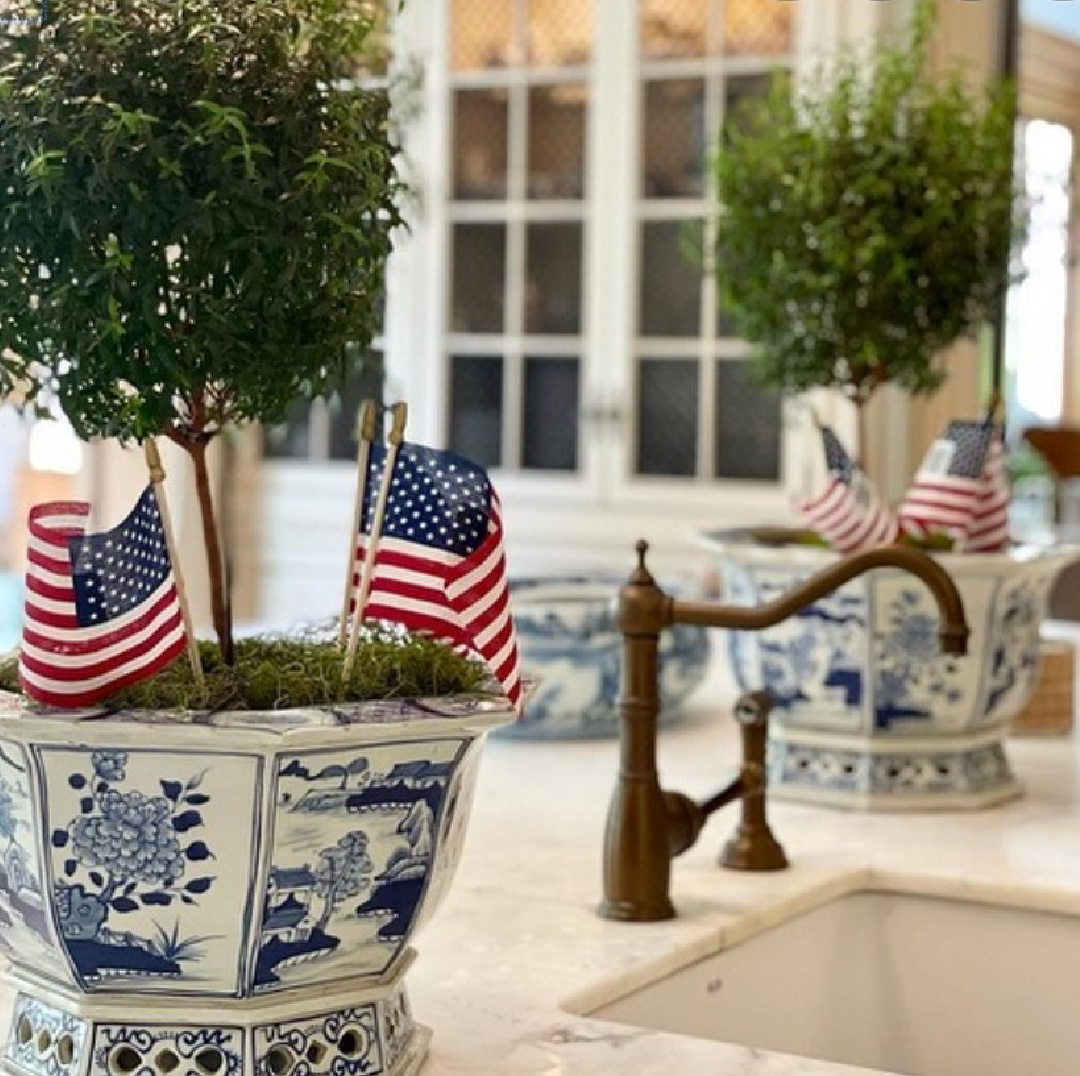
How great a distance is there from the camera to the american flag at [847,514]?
5.89 feet

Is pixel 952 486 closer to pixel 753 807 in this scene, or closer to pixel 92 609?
pixel 753 807

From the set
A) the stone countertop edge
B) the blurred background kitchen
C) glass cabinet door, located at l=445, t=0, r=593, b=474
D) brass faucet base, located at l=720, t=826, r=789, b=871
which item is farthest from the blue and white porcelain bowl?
glass cabinet door, located at l=445, t=0, r=593, b=474

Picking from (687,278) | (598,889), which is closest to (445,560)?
(598,889)

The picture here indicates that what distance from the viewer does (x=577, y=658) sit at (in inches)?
79.7

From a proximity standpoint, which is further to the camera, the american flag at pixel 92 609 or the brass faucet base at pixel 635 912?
the brass faucet base at pixel 635 912

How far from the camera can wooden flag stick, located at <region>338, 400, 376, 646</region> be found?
1.07 m

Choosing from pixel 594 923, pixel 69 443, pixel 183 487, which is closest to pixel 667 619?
pixel 594 923

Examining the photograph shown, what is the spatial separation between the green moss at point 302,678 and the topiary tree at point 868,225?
3.07ft

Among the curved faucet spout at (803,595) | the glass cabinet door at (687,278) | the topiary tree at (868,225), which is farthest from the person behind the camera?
the glass cabinet door at (687,278)

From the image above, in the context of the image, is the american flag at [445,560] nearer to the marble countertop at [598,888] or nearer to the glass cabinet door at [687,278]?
the marble countertop at [598,888]

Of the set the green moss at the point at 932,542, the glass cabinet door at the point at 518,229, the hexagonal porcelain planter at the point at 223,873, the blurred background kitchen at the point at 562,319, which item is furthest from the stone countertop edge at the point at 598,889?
the glass cabinet door at the point at 518,229

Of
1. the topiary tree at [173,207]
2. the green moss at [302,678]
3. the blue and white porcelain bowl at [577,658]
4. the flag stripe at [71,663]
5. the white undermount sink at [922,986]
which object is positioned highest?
the topiary tree at [173,207]

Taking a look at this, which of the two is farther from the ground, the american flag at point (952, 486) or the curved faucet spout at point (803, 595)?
the american flag at point (952, 486)

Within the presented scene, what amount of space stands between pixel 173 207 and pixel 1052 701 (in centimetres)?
145
